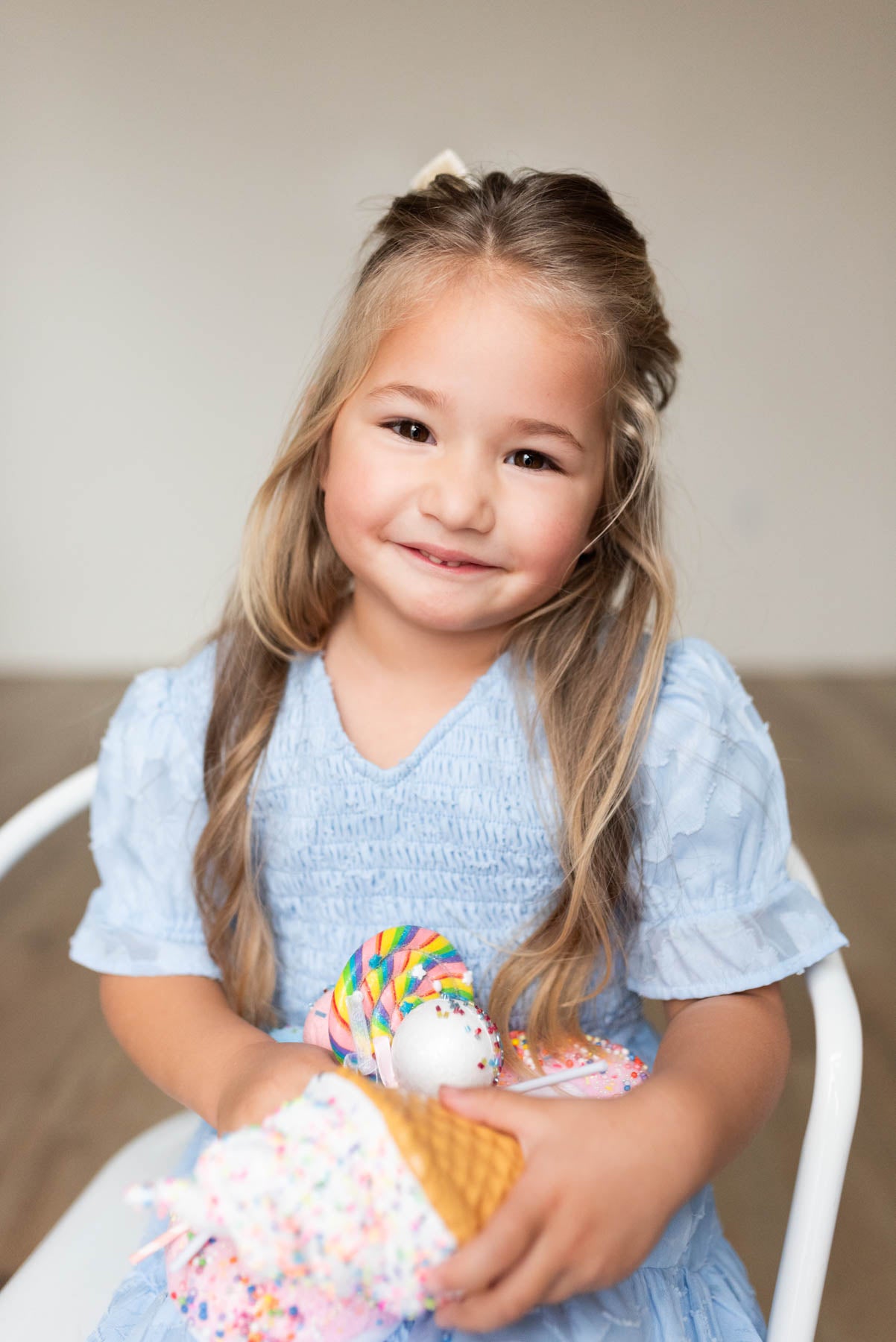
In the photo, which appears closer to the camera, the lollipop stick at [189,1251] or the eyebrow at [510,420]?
the lollipop stick at [189,1251]

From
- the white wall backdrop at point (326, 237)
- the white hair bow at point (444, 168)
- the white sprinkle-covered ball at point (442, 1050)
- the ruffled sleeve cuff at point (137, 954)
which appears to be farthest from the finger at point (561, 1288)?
the white wall backdrop at point (326, 237)

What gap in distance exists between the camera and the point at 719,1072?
0.69 metres

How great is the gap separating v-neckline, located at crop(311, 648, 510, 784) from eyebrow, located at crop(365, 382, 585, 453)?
0.19 m

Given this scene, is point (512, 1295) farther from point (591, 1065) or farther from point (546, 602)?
point (546, 602)

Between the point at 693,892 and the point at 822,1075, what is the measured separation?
0.15 metres

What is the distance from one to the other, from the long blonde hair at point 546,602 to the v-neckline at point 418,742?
0.03 m

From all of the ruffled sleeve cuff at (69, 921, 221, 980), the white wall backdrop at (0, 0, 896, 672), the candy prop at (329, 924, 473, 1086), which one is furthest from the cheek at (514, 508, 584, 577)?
the white wall backdrop at (0, 0, 896, 672)

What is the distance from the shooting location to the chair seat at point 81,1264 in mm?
699

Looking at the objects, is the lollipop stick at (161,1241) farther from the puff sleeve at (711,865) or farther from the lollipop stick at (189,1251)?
the puff sleeve at (711,865)

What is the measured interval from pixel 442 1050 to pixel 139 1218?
287 millimetres

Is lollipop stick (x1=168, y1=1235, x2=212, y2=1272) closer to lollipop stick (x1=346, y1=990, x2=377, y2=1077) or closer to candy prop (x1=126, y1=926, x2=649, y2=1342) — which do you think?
candy prop (x1=126, y1=926, x2=649, y2=1342)

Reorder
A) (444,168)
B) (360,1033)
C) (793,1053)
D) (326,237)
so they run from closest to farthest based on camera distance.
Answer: (360,1033) < (444,168) < (793,1053) < (326,237)

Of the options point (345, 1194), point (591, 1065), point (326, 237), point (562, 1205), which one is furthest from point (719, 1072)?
point (326, 237)

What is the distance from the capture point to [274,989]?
892 mm
